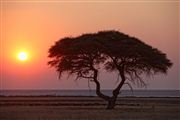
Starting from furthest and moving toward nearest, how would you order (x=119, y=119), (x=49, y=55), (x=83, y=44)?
(x=49, y=55) → (x=83, y=44) → (x=119, y=119)

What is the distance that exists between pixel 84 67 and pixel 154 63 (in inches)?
188

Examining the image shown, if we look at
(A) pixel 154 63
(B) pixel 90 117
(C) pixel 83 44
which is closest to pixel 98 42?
(C) pixel 83 44

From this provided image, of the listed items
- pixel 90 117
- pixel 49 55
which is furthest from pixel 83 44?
pixel 90 117

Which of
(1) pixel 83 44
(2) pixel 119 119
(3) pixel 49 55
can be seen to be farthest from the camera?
(3) pixel 49 55

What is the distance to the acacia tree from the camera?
3794 centimetres

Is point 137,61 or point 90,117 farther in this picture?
point 137,61

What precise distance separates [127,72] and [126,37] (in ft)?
7.57

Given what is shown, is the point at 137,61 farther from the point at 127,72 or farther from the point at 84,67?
the point at 84,67

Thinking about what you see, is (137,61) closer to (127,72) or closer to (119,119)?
(127,72)

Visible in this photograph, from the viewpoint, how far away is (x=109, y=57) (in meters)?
38.8

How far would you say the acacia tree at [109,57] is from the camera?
37.9 m

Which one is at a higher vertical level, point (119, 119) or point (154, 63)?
point (154, 63)

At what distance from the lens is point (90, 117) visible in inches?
1123

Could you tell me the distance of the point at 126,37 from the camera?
39000 millimetres
